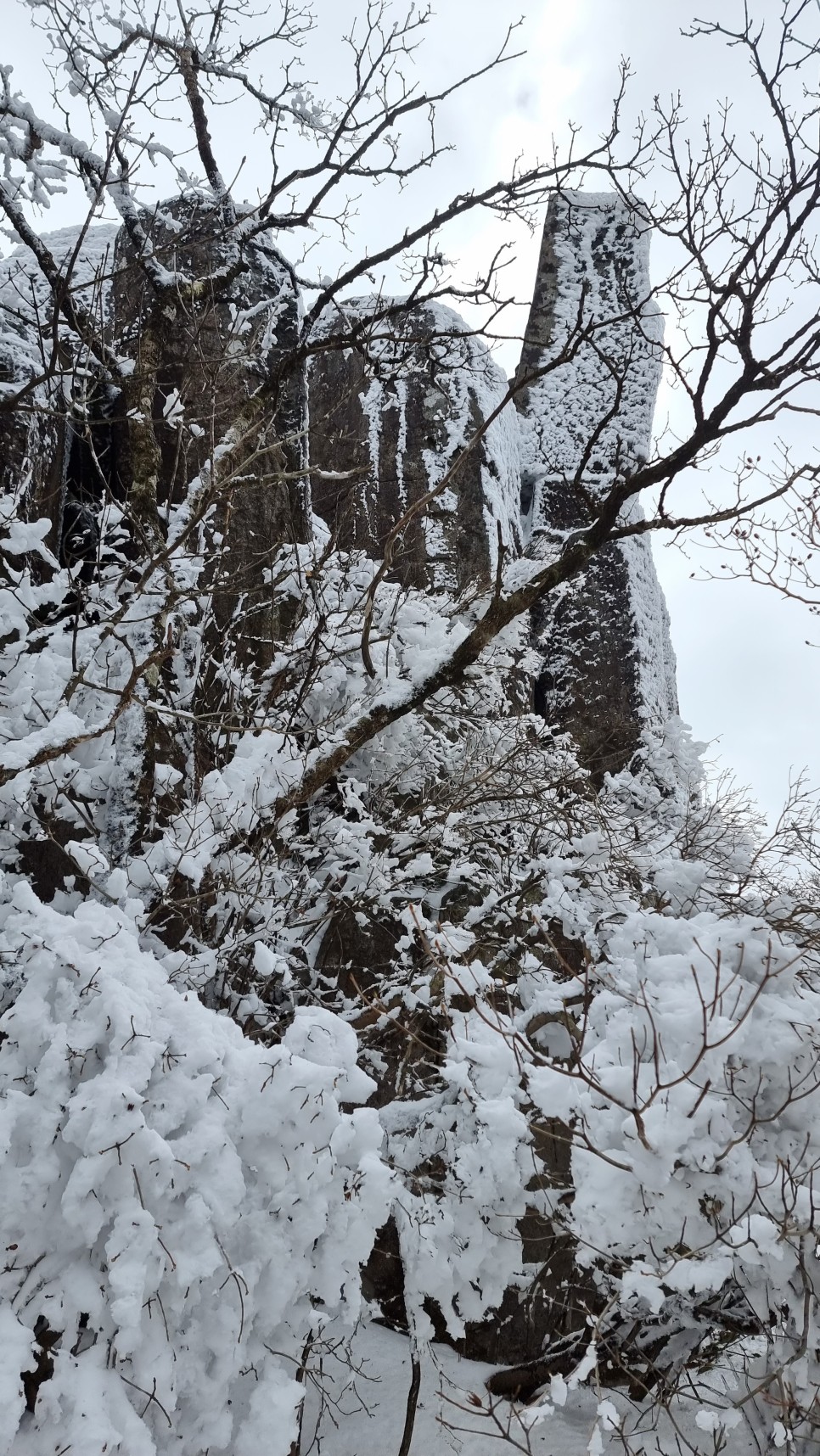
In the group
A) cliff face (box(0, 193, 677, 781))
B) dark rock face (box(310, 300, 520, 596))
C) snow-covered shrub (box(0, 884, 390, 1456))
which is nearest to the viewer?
snow-covered shrub (box(0, 884, 390, 1456))

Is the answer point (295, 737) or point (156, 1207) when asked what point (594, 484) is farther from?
point (156, 1207)

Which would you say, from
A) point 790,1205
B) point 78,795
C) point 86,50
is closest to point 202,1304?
point 790,1205

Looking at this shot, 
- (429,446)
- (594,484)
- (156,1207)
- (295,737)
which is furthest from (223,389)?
(594,484)

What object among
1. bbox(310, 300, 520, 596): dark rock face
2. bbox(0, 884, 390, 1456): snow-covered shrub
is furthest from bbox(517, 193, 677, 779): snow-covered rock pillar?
bbox(0, 884, 390, 1456): snow-covered shrub

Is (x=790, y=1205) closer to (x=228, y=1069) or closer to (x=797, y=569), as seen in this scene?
(x=228, y=1069)

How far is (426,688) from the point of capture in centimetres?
499

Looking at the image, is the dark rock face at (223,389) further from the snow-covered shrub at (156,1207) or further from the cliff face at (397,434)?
the snow-covered shrub at (156,1207)

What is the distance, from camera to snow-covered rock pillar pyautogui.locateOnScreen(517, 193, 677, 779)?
47.0 ft

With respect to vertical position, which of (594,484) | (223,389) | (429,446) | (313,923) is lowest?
(313,923)

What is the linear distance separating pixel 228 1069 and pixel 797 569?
7464 millimetres

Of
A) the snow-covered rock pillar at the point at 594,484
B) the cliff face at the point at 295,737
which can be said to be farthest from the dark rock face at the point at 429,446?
the cliff face at the point at 295,737

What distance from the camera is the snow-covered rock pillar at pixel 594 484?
14.3 meters

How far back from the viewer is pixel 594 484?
Result: 15953mm

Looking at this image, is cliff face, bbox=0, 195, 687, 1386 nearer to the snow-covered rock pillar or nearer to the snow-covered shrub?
the snow-covered shrub
